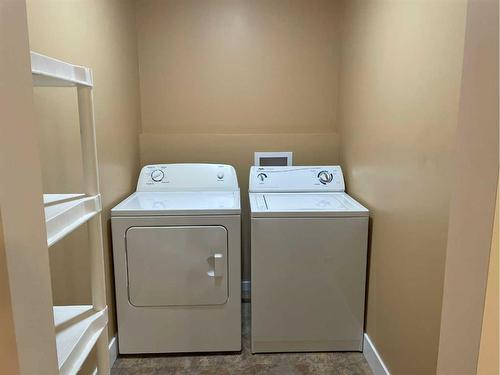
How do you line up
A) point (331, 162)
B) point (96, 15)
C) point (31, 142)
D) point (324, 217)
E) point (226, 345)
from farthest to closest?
point (331, 162) → point (226, 345) → point (324, 217) → point (96, 15) → point (31, 142)

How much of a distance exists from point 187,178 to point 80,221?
144 cm

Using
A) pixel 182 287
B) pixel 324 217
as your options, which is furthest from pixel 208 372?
pixel 324 217

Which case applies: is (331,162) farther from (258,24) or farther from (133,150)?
(133,150)

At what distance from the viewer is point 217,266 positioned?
2.02 metres

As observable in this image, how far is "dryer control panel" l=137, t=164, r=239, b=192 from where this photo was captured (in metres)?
2.50

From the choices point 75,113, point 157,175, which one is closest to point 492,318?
point 75,113

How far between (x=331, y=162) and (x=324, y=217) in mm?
815

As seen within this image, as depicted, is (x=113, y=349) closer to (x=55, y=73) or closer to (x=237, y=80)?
(x=55, y=73)

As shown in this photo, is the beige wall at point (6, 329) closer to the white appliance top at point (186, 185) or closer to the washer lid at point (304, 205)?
the washer lid at point (304, 205)

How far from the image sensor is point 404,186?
1624 mm

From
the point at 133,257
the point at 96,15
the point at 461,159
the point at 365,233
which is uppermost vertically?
the point at 96,15

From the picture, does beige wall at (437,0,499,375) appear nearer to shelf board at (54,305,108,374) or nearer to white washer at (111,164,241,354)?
shelf board at (54,305,108,374)

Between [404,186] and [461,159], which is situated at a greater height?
[461,159]

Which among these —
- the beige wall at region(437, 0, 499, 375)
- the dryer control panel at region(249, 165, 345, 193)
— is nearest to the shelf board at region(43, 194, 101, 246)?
the beige wall at region(437, 0, 499, 375)
